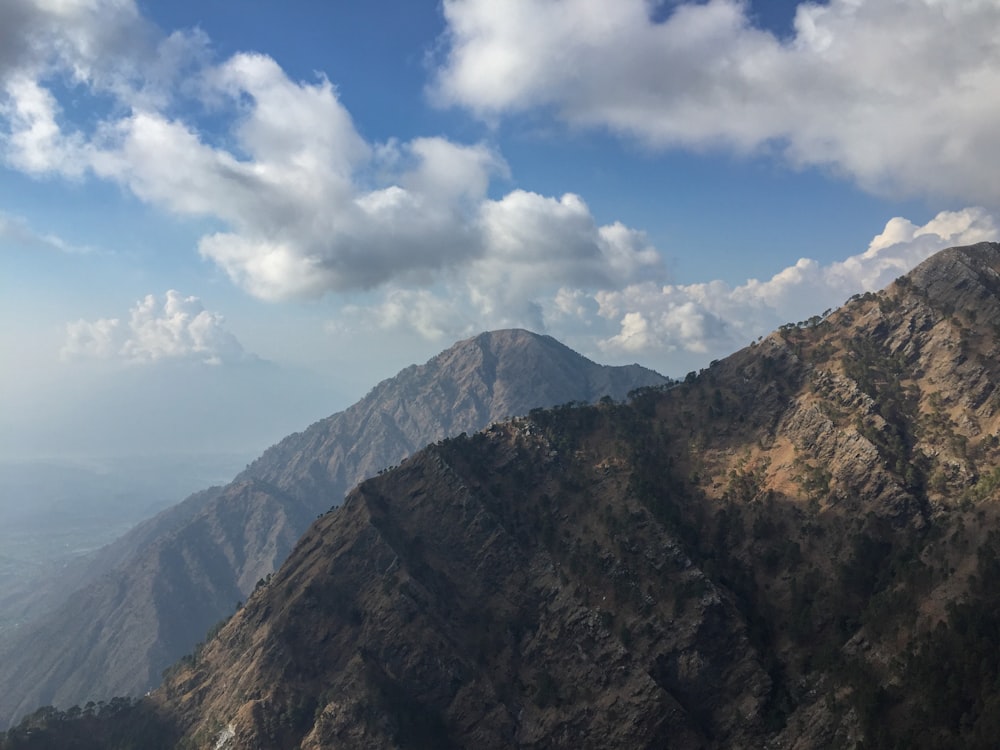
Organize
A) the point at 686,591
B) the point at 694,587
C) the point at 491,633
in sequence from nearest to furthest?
the point at 694,587, the point at 686,591, the point at 491,633

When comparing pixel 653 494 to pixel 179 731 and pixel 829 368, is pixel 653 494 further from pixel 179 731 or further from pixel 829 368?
pixel 179 731

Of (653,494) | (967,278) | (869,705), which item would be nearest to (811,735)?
(869,705)

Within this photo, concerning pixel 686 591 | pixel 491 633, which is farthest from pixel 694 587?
pixel 491 633

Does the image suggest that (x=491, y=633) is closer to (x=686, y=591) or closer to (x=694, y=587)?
(x=686, y=591)

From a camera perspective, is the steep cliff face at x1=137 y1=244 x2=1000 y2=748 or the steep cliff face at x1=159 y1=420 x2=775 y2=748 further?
the steep cliff face at x1=159 y1=420 x2=775 y2=748

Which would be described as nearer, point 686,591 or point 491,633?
point 686,591

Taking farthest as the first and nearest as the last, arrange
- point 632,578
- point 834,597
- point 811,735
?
point 632,578
point 834,597
point 811,735

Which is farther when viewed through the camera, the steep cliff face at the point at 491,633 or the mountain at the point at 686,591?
the steep cliff face at the point at 491,633

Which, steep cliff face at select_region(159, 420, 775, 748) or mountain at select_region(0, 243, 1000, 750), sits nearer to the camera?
mountain at select_region(0, 243, 1000, 750)
